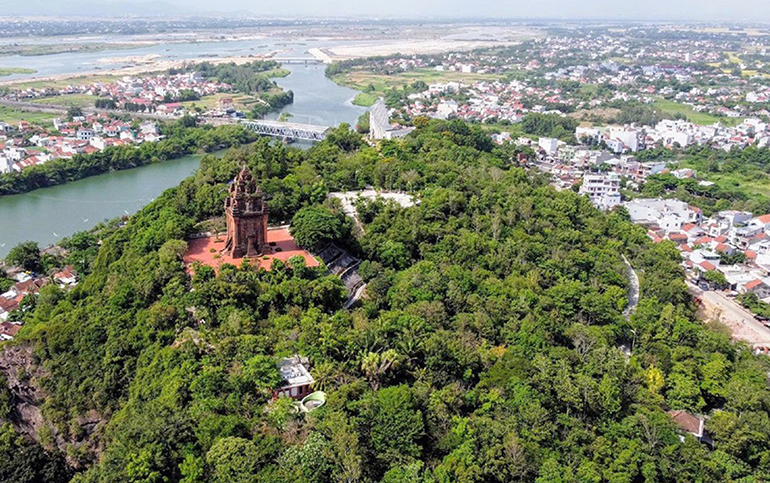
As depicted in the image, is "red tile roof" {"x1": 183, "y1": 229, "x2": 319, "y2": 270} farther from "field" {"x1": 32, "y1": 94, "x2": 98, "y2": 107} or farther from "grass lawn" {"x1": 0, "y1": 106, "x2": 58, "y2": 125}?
"field" {"x1": 32, "y1": 94, "x2": 98, "y2": 107}

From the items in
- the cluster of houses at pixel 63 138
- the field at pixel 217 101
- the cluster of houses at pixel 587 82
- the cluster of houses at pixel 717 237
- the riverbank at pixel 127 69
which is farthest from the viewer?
the riverbank at pixel 127 69

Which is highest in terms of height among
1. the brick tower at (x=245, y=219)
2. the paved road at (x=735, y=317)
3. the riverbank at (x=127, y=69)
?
the brick tower at (x=245, y=219)

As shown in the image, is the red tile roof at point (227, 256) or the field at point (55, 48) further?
the field at point (55, 48)

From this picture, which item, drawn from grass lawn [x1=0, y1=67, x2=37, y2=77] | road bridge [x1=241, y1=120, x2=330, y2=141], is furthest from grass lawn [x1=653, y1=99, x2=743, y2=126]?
grass lawn [x1=0, y1=67, x2=37, y2=77]

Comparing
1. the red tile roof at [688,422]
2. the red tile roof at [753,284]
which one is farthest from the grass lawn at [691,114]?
the red tile roof at [688,422]

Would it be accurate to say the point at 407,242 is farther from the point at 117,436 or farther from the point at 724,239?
the point at 724,239

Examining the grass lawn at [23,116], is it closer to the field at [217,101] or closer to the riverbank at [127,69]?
the field at [217,101]

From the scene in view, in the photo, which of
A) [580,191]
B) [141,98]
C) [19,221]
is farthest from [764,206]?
[141,98]
